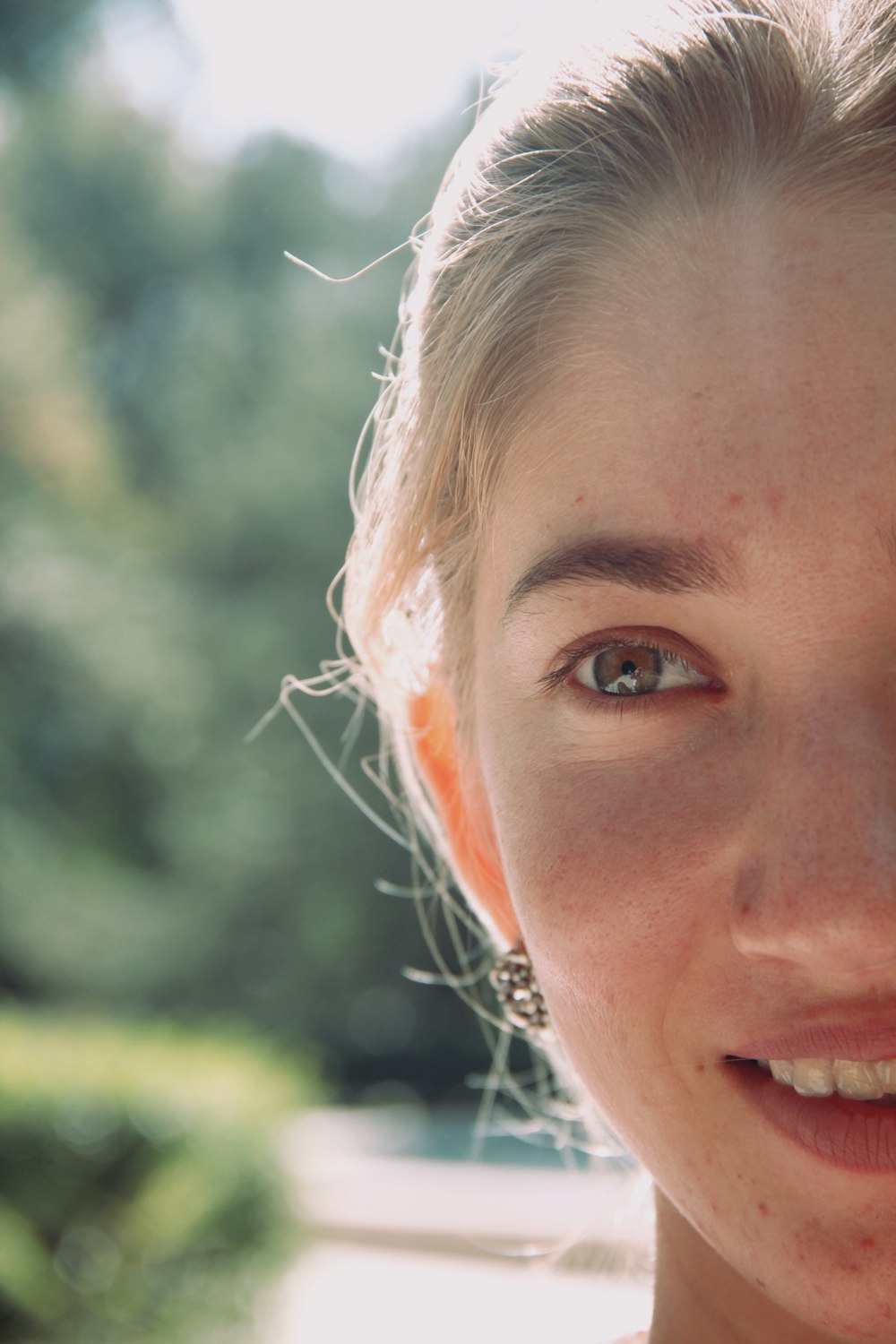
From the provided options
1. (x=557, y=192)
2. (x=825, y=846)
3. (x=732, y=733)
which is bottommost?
(x=825, y=846)

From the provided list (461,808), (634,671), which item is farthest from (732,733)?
(461,808)

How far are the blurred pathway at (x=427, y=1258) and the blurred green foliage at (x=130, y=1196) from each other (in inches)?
9.8

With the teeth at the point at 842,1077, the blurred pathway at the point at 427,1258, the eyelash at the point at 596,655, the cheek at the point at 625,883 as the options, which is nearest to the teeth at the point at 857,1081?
the teeth at the point at 842,1077

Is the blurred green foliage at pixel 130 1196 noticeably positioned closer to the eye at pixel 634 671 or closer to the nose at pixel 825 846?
the eye at pixel 634 671

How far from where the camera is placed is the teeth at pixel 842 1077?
3.05ft

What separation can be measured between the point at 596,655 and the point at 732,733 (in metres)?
0.15

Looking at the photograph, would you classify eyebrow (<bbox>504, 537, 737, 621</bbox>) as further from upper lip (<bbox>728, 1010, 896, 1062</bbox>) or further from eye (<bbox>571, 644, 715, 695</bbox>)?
upper lip (<bbox>728, 1010, 896, 1062</bbox>)

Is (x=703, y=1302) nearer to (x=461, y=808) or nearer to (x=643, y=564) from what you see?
(x=461, y=808)

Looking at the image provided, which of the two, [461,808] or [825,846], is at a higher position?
[461,808]

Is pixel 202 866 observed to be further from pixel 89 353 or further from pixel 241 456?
pixel 89 353

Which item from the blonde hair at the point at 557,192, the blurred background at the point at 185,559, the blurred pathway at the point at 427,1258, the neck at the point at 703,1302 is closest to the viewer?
the blonde hair at the point at 557,192

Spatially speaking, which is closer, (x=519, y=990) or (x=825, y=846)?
(x=825, y=846)

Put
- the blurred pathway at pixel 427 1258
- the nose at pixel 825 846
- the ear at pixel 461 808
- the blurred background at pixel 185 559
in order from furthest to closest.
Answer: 1. the blurred background at pixel 185 559
2. the blurred pathway at pixel 427 1258
3. the ear at pixel 461 808
4. the nose at pixel 825 846

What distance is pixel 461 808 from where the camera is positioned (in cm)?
140
